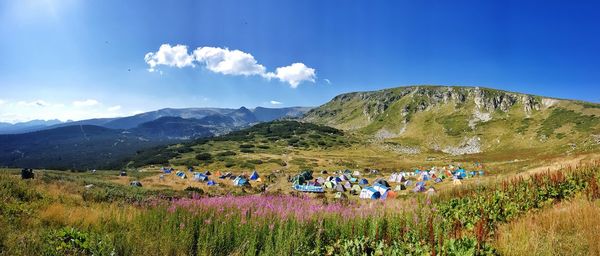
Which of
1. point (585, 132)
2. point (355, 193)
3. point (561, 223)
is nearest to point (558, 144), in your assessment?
point (585, 132)

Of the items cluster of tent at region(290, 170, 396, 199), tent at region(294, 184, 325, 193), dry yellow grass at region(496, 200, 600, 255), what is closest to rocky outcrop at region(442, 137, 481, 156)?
cluster of tent at region(290, 170, 396, 199)

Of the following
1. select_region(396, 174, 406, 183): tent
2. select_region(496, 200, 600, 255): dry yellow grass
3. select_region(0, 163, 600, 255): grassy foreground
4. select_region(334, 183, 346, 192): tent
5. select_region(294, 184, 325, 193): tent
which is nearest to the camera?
select_region(496, 200, 600, 255): dry yellow grass

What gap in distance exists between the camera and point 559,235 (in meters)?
5.32

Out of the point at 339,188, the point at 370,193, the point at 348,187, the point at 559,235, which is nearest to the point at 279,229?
the point at 559,235

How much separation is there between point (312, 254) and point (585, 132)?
172 metres

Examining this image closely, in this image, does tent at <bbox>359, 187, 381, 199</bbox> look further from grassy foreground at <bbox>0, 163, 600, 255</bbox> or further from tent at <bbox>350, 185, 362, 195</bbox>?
grassy foreground at <bbox>0, 163, 600, 255</bbox>

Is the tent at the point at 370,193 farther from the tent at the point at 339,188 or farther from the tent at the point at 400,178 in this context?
the tent at the point at 400,178

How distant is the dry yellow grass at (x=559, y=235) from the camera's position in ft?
15.1

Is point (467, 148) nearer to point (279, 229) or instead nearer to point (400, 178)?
point (400, 178)

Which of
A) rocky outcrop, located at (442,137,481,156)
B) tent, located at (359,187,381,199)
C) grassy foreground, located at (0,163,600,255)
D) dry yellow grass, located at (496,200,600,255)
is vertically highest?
dry yellow grass, located at (496,200,600,255)

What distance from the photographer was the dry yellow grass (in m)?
4.62

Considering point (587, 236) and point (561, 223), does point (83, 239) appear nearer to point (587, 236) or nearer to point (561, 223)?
point (587, 236)

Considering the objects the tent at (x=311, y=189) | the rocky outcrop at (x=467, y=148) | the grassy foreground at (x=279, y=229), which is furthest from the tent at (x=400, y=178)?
the rocky outcrop at (x=467, y=148)

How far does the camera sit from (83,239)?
562 cm
